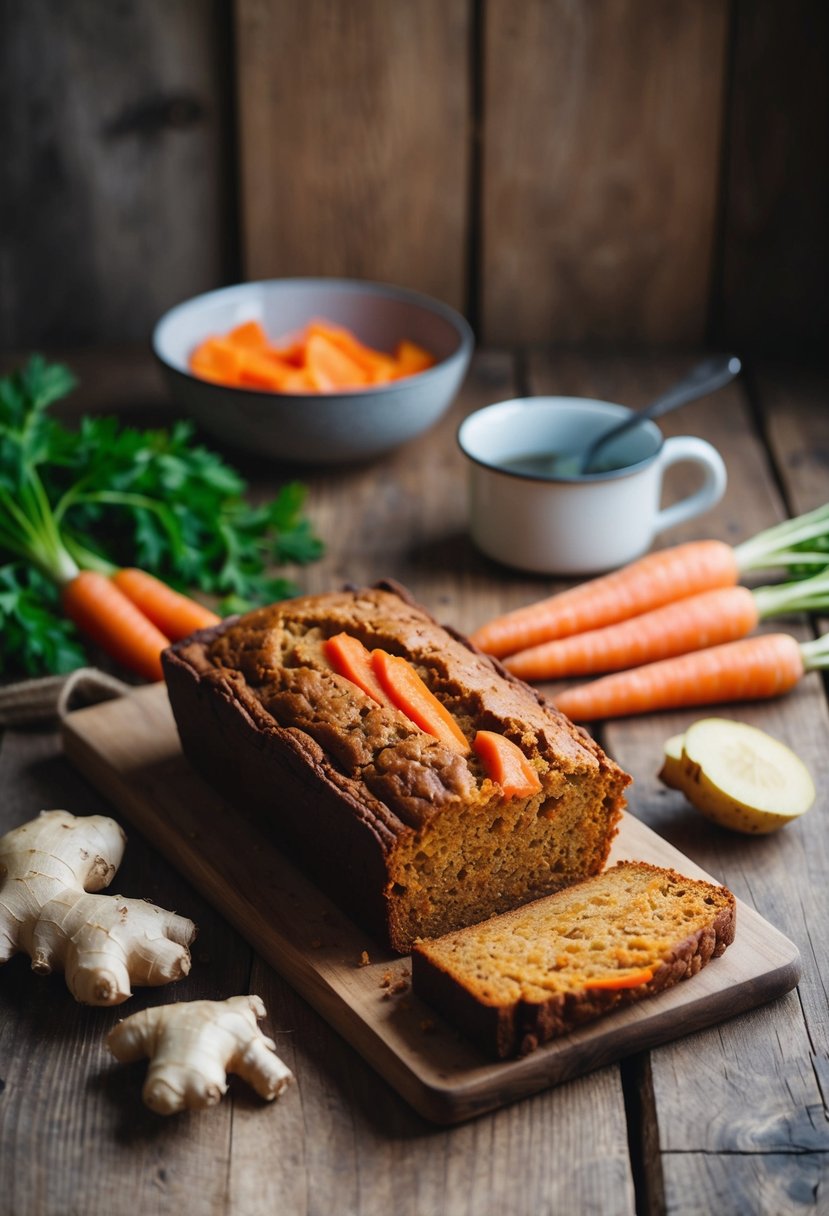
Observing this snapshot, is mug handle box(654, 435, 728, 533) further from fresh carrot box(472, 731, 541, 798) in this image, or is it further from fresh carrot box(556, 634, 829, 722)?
fresh carrot box(472, 731, 541, 798)

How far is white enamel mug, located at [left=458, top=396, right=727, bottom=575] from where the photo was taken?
3.13 metres

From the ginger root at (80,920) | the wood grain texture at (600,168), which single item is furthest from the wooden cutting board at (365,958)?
the wood grain texture at (600,168)

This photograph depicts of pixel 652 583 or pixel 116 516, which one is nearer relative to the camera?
pixel 652 583

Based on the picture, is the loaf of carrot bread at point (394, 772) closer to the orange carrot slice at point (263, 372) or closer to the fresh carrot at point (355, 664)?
the fresh carrot at point (355, 664)

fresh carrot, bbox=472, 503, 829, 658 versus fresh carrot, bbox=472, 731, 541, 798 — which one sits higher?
fresh carrot, bbox=472, 731, 541, 798

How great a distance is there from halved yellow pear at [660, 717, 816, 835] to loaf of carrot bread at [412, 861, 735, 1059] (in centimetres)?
29

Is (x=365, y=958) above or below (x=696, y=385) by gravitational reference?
below

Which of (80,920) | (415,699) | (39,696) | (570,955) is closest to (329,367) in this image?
(39,696)

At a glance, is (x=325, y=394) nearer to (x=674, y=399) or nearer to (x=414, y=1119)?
(x=674, y=399)

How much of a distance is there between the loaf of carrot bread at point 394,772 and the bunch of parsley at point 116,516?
69 cm

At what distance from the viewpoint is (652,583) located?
3072 millimetres

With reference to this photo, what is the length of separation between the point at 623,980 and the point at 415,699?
57 cm

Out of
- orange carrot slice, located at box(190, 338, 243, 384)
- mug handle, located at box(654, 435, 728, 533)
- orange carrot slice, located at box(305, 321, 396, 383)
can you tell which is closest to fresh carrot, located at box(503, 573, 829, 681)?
mug handle, located at box(654, 435, 728, 533)

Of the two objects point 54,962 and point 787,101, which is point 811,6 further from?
point 54,962
